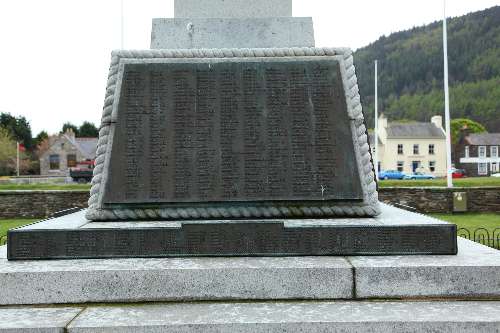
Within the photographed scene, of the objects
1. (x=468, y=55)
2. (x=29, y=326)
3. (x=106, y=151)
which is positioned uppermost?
(x=468, y=55)

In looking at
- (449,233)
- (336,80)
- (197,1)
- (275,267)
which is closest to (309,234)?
(275,267)

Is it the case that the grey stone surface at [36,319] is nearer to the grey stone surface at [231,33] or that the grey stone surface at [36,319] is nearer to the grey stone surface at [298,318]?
the grey stone surface at [298,318]

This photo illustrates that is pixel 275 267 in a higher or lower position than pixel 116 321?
higher

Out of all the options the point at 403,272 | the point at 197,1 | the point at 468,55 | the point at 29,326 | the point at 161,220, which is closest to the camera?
the point at 29,326

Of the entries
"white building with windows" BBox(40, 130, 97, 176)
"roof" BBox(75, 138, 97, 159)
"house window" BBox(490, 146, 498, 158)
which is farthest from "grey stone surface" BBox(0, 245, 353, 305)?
"house window" BBox(490, 146, 498, 158)

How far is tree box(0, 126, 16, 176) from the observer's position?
207ft

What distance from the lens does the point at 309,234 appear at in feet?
16.1

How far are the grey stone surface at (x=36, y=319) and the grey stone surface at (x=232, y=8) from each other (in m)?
4.01

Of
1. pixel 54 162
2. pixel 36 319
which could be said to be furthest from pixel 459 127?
pixel 36 319

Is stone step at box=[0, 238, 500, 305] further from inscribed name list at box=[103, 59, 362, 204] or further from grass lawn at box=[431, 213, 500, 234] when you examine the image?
grass lawn at box=[431, 213, 500, 234]

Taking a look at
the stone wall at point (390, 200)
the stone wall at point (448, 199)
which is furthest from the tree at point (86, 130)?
the stone wall at point (448, 199)

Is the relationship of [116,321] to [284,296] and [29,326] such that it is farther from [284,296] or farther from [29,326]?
[284,296]

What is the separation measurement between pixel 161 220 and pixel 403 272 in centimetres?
248

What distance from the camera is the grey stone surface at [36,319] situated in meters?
3.81
